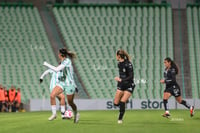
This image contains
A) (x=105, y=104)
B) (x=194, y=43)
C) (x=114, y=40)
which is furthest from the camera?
(x=194, y=43)

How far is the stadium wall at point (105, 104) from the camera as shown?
3444cm

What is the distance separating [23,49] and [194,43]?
1379 cm

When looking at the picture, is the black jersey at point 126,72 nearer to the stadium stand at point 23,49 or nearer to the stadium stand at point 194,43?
the stadium stand at point 23,49

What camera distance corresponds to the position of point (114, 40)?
4272 centimetres

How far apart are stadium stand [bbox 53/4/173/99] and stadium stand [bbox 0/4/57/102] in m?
1.97

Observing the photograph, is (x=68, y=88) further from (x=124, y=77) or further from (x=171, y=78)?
(x=171, y=78)

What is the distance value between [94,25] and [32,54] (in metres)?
6.24

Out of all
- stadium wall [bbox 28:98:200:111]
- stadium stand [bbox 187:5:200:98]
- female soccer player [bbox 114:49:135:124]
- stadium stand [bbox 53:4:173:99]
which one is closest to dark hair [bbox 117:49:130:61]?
female soccer player [bbox 114:49:135:124]

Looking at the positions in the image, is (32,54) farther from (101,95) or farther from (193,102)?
(193,102)

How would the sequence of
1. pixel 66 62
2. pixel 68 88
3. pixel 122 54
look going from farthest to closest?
pixel 66 62 < pixel 68 88 < pixel 122 54

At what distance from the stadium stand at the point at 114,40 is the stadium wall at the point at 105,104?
2430mm

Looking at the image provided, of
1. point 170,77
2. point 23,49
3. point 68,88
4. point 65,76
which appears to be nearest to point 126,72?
point 68,88

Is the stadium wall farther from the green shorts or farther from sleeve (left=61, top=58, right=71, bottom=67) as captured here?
sleeve (left=61, top=58, right=71, bottom=67)

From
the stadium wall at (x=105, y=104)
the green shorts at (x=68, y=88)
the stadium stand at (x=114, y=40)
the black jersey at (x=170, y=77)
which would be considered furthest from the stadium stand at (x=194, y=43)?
the green shorts at (x=68, y=88)
